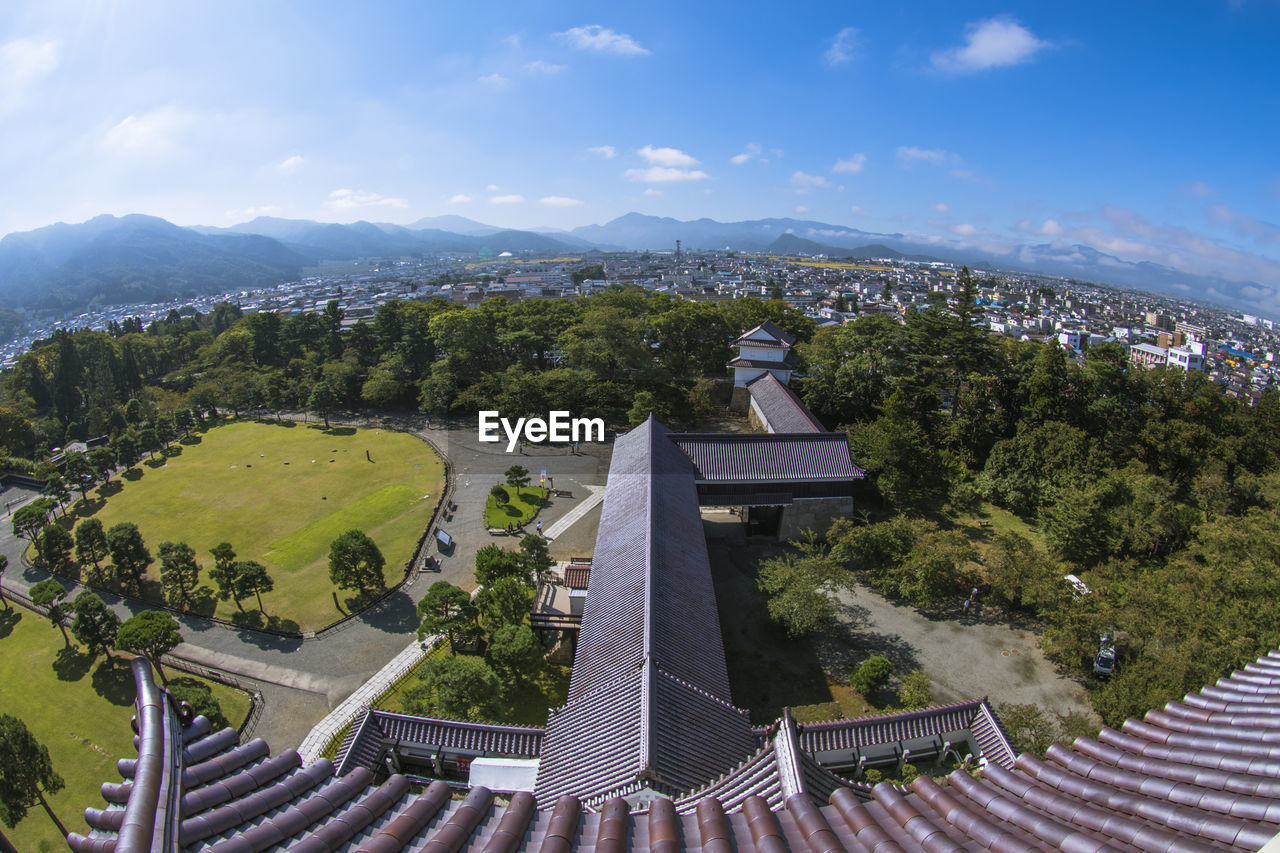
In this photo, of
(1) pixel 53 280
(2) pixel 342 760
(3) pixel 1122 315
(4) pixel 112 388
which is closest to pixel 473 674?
(2) pixel 342 760

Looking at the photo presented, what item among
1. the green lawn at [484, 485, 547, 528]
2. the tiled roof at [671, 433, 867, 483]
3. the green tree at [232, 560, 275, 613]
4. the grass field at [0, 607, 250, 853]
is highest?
the tiled roof at [671, 433, 867, 483]

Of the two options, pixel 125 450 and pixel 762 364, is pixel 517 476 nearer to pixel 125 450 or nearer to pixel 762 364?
pixel 762 364

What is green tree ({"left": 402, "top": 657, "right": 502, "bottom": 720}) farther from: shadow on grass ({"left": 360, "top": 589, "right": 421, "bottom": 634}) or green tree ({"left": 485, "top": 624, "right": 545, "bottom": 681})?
shadow on grass ({"left": 360, "top": 589, "right": 421, "bottom": 634})

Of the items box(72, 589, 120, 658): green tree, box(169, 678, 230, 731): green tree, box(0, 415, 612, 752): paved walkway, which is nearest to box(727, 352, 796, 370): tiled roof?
box(0, 415, 612, 752): paved walkway

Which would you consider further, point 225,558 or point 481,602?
point 225,558

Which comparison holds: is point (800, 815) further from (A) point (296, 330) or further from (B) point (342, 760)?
(A) point (296, 330)
